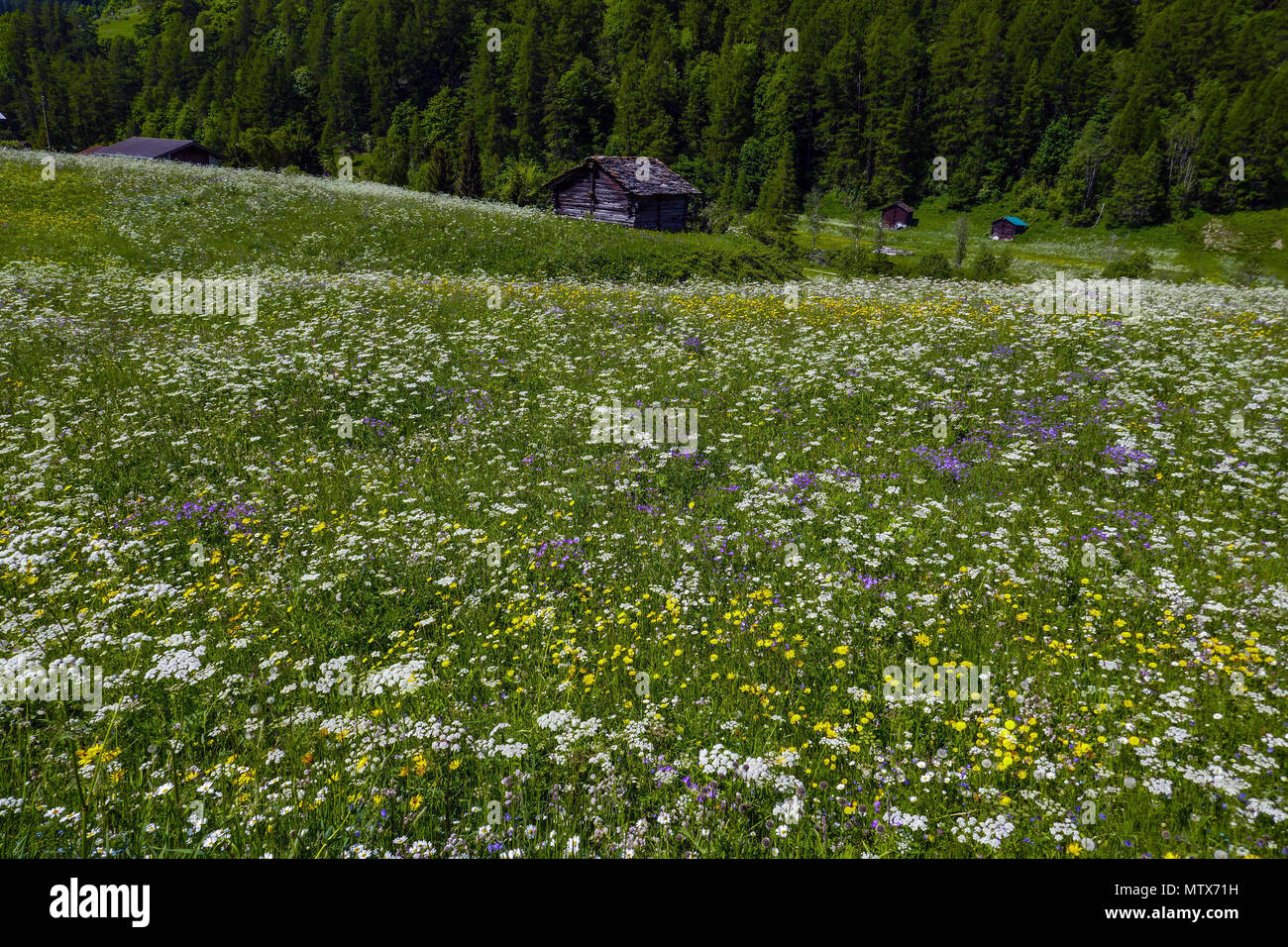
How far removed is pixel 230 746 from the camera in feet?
15.0

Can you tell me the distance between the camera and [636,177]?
45844mm

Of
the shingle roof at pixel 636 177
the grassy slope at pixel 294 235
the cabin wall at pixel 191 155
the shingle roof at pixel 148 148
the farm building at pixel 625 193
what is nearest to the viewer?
the grassy slope at pixel 294 235

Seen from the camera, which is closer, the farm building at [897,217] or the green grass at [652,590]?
the green grass at [652,590]

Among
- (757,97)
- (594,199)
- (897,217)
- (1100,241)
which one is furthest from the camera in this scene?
(757,97)

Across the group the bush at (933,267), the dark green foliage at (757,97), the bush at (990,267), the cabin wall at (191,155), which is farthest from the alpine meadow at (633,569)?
the cabin wall at (191,155)

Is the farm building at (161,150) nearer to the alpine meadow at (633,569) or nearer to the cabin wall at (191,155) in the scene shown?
the cabin wall at (191,155)

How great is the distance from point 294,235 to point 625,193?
24.6 m

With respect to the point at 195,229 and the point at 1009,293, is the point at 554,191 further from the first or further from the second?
the point at 1009,293

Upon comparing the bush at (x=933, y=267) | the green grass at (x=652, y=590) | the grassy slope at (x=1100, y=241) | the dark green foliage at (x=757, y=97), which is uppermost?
the dark green foliage at (x=757, y=97)

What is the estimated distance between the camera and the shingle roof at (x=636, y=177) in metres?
45.0

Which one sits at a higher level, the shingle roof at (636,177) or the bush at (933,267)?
the shingle roof at (636,177)

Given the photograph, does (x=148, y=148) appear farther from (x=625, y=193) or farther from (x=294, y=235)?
(x=294, y=235)

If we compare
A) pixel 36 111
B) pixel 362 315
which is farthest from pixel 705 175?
pixel 36 111

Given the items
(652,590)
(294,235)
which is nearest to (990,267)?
(294,235)
